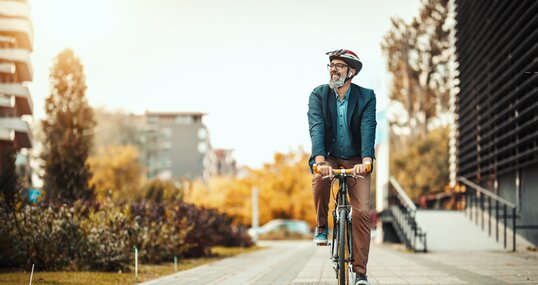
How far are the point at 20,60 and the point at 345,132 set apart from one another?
93.1ft

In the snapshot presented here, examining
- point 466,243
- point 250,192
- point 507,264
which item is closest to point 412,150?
point 250,192

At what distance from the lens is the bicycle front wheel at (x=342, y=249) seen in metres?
7.12

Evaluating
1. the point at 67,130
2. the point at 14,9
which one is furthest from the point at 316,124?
the point at 14,9

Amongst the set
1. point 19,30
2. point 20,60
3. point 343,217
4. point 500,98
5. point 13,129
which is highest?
point 19,30

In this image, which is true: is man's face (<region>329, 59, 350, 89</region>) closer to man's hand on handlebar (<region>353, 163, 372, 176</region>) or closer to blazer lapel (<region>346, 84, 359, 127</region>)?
blazer lapel (<region>346, 84, 359, 127</region>)

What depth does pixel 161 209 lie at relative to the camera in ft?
61.4

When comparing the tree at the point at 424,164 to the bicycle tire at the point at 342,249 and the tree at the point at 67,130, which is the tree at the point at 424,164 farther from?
the bicycle tire at the point at 342,249

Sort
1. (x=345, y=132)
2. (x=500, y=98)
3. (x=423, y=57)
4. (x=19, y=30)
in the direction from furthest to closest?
1. (x=423, y=57)
2. (x=19, y=30)
3. (x=500, y=98)
4. (x=345, y=132)

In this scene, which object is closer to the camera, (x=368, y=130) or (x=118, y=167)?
(x=368, y=130)

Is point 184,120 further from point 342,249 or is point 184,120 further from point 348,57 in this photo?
point 342,249

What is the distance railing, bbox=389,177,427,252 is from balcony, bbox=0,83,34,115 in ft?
48.1

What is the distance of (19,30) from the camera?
34.0 meters

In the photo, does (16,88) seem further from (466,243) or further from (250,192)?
(250,192)

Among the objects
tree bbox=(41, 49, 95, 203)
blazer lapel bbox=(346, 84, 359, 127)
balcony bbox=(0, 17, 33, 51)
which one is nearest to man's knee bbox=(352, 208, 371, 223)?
blazer lapel bbox=(346, 84, 359, 127)
